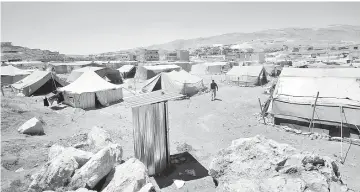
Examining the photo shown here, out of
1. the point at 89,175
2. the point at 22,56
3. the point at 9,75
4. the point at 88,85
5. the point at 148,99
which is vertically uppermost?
the point at 22,56

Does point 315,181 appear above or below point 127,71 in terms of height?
below

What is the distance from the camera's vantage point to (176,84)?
19.8 m

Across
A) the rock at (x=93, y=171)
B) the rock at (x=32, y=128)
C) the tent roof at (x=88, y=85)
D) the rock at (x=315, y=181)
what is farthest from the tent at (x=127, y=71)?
the rock at (x=315, y=181)

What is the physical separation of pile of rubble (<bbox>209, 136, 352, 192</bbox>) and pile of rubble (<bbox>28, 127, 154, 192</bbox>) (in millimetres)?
2227

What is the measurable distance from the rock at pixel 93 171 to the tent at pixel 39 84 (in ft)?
64.1

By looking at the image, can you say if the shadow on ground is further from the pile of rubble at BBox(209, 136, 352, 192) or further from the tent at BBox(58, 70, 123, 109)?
the tent at BBox(58, 70, 123, 109)

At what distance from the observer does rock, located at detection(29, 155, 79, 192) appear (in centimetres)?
547

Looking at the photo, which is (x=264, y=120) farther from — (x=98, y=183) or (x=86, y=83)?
(x=86, y=83)

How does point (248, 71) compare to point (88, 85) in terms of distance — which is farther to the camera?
point (248, 71)

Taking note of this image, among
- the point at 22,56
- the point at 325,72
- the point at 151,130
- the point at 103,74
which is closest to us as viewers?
the point at 151,130

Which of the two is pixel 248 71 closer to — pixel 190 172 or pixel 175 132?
pixel 175 132

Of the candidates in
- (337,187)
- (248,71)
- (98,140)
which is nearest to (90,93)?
(98,140)

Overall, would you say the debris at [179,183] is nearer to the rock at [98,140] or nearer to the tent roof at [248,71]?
the rock at [98,140]

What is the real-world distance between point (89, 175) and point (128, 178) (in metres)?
0.97
